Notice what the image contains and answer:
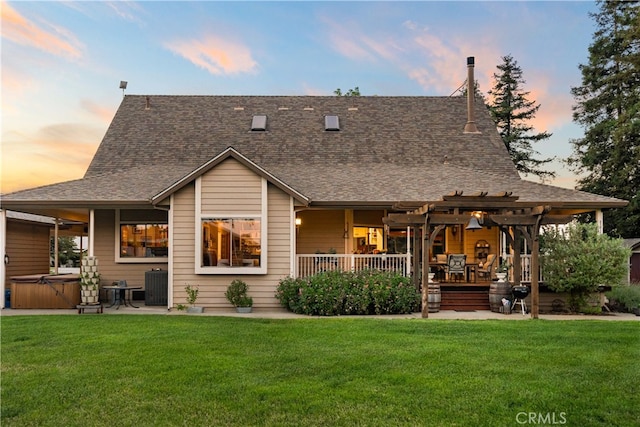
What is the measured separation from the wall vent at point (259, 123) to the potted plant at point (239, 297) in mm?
6955

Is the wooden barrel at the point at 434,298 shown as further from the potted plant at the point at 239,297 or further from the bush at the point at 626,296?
the bush at the point at 626,296

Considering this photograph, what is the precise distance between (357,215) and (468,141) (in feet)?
16.3

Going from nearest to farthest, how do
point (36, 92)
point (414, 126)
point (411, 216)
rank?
point (411, 216)
point (36, 92)
point (414, 126)

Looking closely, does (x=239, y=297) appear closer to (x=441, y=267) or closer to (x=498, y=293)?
(x=441, y=267)

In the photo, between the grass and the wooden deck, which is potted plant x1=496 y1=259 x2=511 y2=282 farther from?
the grass

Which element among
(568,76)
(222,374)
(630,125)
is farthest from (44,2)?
(568,76)

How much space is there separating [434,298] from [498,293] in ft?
4.97

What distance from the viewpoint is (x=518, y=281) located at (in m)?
12.6

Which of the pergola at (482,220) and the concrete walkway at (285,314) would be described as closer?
the concrete walkway at (285,314)

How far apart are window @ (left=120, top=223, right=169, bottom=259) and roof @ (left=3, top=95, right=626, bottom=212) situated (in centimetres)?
118

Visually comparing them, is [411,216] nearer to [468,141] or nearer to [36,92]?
[468,141]

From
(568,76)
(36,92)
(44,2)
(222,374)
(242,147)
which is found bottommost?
(222,374)

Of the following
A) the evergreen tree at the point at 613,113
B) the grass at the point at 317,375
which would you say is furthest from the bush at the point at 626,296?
the evergreen tree at the point at 613,113

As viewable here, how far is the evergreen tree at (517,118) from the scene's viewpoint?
32.3 meters
